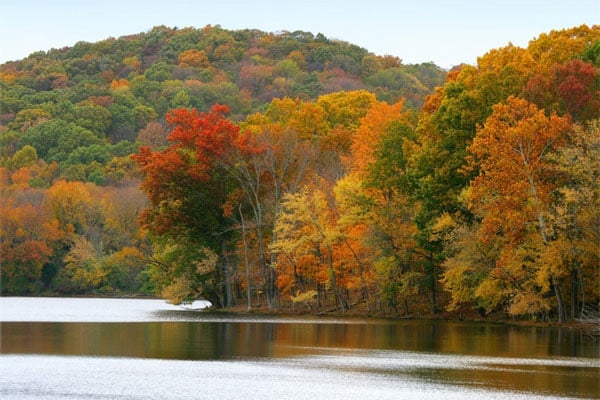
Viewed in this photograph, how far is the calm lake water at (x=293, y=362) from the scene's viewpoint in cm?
2833

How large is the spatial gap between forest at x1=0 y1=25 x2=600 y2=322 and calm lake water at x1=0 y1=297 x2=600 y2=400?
535 cm

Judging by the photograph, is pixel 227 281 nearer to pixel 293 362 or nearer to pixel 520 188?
pixel 520 188

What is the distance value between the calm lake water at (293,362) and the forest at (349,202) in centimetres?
535

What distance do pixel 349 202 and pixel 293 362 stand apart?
3021 centimetres

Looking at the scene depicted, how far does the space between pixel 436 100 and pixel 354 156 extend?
34.9ft

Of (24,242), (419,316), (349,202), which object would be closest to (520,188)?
(419,316)

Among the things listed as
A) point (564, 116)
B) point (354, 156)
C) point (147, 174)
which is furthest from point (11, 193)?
point (564, 116)

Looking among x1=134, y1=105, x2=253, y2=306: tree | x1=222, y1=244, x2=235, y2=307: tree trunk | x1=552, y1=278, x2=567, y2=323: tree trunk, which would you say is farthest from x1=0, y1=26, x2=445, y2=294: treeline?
x1=552, y1=278, x2=567, y2=323: tree trunk

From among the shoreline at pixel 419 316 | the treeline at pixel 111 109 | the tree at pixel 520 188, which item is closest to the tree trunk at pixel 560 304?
the tree at pixel 520 188

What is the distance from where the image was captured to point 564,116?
176 feet

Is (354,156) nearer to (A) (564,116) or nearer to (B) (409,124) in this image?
(B) (409,124)

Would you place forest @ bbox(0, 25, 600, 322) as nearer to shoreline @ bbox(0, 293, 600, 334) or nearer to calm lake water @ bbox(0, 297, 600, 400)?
shoreline @ bbox(0, 293, 600, 334)

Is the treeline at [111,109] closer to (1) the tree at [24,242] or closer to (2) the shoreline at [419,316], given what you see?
(1) the tree at [24,242]

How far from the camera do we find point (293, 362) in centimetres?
3544
